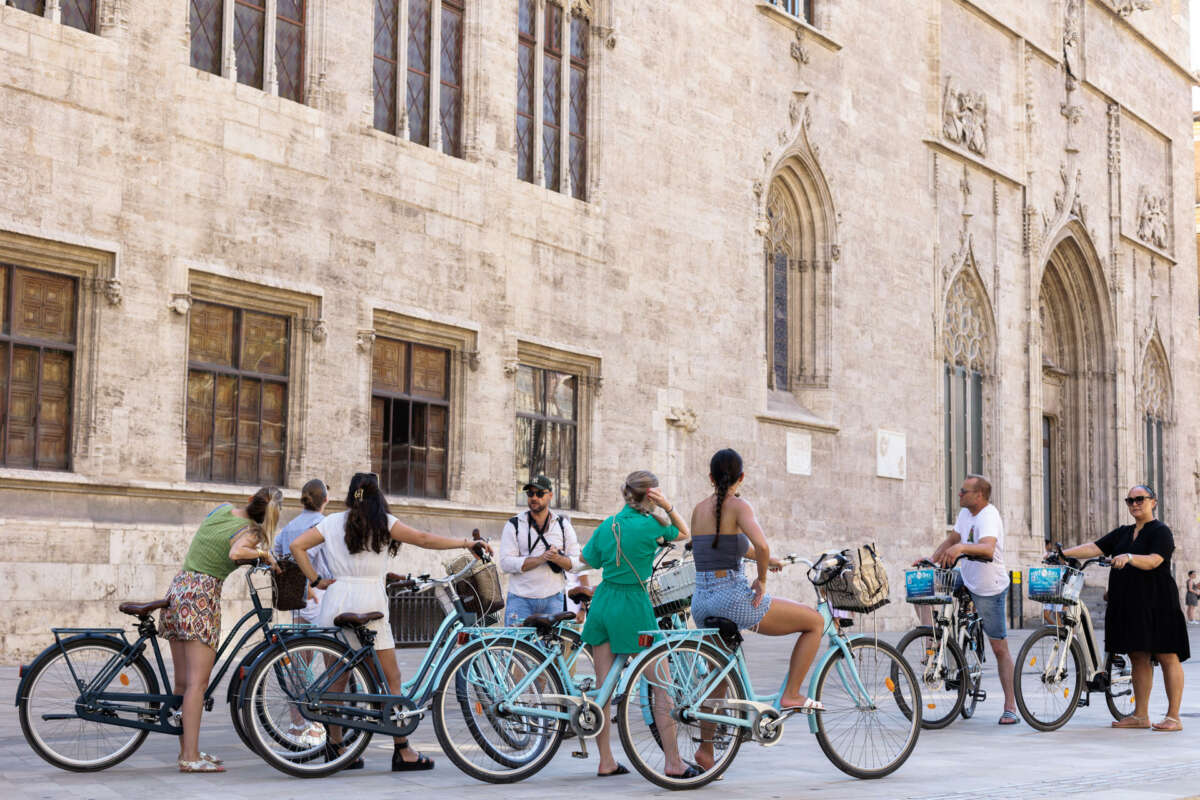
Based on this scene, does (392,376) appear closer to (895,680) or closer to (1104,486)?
(895,680)

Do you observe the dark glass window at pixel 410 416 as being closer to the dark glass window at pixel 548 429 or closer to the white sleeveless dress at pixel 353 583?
the dark glass window at pixel 548 429

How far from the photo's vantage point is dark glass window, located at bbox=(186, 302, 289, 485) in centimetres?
1548

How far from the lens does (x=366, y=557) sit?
8.39 m

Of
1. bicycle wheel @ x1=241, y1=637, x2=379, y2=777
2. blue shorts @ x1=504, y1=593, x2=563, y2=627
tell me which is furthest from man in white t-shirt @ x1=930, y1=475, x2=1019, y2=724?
bicycle wheel @ x1=241, y1=637, x2=379, y2=777

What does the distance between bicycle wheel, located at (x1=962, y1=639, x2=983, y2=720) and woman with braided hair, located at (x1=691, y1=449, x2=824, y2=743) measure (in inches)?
131

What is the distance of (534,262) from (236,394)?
4639mm

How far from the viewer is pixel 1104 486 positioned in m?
Answer: 33.4

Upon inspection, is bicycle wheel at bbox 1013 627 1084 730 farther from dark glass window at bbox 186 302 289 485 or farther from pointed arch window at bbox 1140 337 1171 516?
pointed arch window at bbox 1140 337 1171 516

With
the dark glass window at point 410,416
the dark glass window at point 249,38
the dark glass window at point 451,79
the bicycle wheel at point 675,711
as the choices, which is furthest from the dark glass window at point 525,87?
the bicycle wheel at point 675,711

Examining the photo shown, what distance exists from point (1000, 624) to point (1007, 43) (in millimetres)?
21498

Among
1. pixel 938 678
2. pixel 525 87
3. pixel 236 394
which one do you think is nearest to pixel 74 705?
pixel 938 678

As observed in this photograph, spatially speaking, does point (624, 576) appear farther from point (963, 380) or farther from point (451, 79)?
point (963, 380)

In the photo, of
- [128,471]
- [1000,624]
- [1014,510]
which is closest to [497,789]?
[1000,624]

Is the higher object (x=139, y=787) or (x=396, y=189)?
(x=396, y=189)
